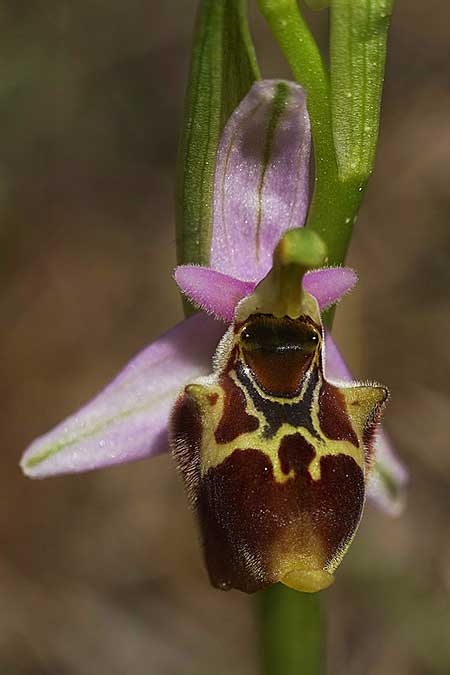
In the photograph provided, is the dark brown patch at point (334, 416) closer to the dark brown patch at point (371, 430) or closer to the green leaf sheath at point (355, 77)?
the dark brown patch at point (371, 430)

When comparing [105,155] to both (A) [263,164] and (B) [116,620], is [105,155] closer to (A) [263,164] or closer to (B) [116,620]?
(B) [116,620]

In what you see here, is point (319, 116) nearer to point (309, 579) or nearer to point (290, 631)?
point (309, 579)

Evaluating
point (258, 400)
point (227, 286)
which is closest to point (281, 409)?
point (258, 400)

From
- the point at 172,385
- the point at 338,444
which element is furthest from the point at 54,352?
the point at 338,444

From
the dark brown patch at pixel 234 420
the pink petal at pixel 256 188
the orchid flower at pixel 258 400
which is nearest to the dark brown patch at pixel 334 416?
the orchid flower at pixel 258 400

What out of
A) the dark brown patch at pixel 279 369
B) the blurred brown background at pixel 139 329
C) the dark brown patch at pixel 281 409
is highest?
the dark brown patch at pixel 279 369

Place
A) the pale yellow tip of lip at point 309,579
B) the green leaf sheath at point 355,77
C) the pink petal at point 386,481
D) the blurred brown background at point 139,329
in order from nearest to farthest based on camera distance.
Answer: the pale yellow tip of lip at point 309,579, the green leaf sheath at point 355,77, the pink petal at point 386,481, the blurred brown background at point 139,329

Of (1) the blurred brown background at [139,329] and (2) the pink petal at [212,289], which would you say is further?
(1) the blurred brown background at [139,329]
